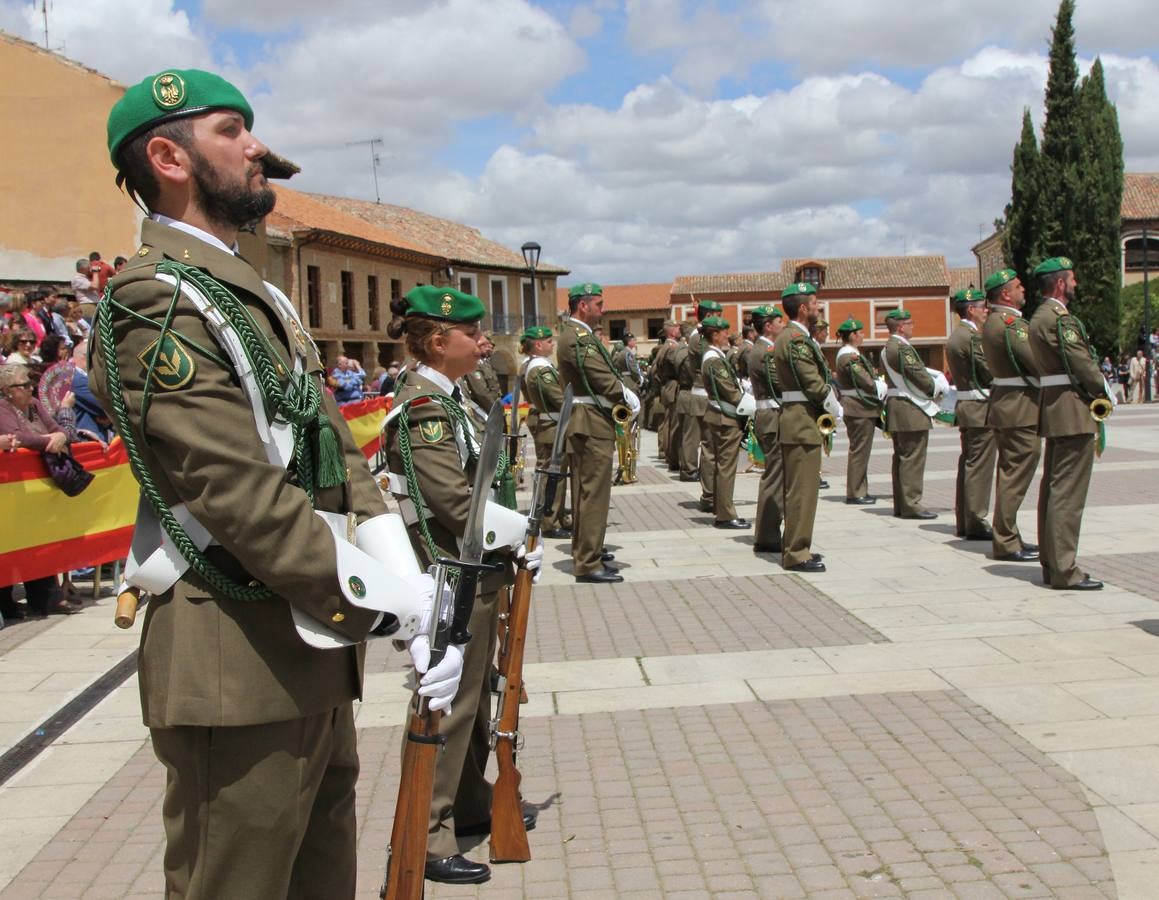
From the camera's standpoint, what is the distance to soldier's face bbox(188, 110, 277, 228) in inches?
94.0

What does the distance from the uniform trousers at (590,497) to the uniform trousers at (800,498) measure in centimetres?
140

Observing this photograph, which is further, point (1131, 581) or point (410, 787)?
point (1131, 581)

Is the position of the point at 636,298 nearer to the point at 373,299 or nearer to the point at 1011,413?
the point at 373,299

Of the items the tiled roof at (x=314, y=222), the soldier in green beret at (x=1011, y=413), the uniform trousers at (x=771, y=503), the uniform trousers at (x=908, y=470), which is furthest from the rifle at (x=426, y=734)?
the tiled roof at (x=314, y=222)

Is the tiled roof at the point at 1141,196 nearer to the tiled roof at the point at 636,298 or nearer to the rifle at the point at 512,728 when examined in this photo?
the tiled roof at the point at 636,298

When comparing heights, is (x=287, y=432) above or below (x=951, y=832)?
above

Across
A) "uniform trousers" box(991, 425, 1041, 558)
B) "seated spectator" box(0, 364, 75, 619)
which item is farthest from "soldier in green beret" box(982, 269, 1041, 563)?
"seated spectator" box(0, 364, 75, 619)

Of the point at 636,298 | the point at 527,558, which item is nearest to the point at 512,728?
→ the point at 527,558

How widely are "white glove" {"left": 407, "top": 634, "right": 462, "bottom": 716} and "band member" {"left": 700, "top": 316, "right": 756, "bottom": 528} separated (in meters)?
9.40

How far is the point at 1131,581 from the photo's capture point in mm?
8211

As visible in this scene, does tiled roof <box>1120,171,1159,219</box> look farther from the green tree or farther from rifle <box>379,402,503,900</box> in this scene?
rifle <box>379,402,503,900</box>

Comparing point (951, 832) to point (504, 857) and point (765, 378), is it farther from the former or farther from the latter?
point (765, 378)

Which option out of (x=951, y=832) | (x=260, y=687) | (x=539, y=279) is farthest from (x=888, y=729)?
(x=539, y=279)

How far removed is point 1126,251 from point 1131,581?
63827 mm
